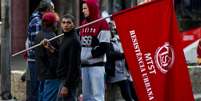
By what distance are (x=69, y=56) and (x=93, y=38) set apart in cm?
58

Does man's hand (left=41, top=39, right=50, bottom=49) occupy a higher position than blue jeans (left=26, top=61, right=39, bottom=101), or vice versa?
man's hand (left=41, top=39, right=50, bottom=49)

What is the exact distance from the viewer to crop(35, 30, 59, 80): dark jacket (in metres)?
9.70

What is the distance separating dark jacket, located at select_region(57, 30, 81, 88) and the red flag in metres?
0.97

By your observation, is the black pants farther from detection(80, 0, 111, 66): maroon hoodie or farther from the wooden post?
detection(80, 0, 111, 66): maroon hoodie

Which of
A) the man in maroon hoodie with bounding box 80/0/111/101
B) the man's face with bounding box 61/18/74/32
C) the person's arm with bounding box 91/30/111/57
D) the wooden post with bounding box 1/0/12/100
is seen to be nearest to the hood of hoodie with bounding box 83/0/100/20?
the man in maroon hoodie with bounding box 80/0/111/101

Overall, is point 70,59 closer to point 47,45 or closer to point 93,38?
point 93,38

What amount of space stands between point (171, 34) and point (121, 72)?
3295mm

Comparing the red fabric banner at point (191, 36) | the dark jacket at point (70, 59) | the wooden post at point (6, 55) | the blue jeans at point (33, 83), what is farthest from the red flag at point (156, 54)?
the red fabric banner at point (191, 36)

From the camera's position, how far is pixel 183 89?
7949 mm

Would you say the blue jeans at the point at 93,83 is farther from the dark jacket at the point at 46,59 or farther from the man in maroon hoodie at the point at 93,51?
the dark jacket at the point at 46,59

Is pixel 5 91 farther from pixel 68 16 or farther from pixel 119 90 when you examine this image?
pixel 68 16

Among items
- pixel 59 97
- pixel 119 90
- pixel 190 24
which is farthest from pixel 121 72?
pixel 190 24

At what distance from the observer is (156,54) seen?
792cm

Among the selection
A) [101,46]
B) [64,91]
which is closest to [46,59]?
[101,46]
